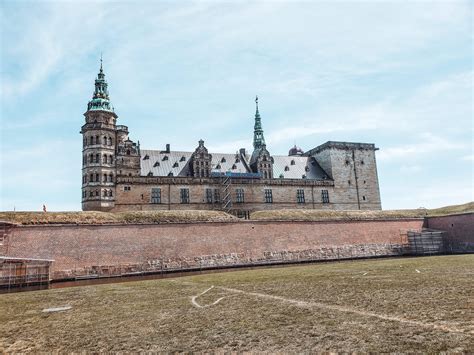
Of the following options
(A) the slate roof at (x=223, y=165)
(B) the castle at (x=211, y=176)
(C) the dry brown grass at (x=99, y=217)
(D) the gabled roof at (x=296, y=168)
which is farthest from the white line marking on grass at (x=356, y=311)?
(D) the gabled roof at (x=296, y=168)

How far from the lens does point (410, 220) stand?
3391 centimetres

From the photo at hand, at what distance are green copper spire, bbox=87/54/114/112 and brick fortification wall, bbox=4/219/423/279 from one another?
743 inches

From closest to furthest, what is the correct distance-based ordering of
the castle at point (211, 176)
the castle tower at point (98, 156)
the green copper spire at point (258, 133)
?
the castle tower at point (98, 156) < the castle at point (211, 176) < the green copper spire at point (258, 133)

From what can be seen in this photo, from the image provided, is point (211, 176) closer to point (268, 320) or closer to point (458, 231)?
point (458, 231)

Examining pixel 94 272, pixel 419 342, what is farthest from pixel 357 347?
pixel 94 272

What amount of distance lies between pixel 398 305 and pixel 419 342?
280 cm

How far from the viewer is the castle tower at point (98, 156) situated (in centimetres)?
3688

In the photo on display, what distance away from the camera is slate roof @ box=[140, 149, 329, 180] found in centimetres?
4097

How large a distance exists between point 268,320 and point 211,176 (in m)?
34.7

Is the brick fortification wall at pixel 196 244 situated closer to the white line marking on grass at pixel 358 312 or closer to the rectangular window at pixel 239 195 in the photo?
the rectangular window at pixel 239 195

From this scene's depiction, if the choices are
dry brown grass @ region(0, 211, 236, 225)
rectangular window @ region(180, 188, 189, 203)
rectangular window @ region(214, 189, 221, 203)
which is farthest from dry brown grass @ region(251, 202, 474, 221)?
rectangular window @ region(180, 188, 189, 203)

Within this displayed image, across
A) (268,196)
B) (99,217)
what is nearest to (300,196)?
(268,196)

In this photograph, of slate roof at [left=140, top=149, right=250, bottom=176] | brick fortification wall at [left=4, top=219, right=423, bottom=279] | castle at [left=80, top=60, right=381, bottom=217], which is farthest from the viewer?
slate roof at [left=140, top=149, right=250, bottom=176]

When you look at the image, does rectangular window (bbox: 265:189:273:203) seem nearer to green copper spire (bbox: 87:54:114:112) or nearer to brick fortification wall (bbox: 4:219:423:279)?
A: brick fortification wall (bbox: 4:219:423:279)
